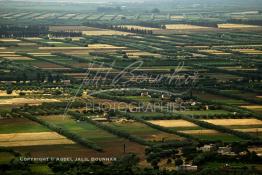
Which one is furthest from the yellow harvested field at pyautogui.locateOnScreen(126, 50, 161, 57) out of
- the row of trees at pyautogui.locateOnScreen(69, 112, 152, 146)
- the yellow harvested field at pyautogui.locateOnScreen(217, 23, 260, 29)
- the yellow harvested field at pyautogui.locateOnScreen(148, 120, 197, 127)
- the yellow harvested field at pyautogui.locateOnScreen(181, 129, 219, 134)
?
the yellow harvested field at pyautogui.locateOnScreen(217, 23, 260, 29)

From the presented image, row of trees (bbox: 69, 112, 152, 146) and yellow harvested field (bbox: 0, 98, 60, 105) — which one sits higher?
row of trees (bbox: 69, 112, 152, 146)

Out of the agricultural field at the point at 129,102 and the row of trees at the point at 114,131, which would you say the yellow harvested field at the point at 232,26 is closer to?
the agricultural field at the point at 129,102

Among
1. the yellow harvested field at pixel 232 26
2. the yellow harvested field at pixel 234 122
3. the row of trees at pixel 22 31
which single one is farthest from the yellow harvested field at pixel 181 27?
the yellow harvested field at pixel 234 122

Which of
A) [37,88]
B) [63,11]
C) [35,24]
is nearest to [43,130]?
[37,88]

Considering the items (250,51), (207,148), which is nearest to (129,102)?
(207,148)

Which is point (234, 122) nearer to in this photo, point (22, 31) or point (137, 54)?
point (137, 54)

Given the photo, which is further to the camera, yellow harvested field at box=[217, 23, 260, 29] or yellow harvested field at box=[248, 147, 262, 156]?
yellow harvested field at box=[217, 23, 260, 29]

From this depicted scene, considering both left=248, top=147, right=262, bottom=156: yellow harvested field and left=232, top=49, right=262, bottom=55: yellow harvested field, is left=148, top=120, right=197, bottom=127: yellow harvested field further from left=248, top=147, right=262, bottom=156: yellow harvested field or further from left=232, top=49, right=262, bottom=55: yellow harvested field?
left=232, top=49, right=262, bottom=55: yellow harvested field

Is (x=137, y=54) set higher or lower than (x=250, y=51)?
higher

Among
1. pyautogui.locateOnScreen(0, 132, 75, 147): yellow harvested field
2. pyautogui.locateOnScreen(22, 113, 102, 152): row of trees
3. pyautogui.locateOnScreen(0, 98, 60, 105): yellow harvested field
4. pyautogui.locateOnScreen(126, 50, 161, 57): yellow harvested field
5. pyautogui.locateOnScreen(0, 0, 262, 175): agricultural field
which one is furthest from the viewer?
pyautogui.locateOnScreen(126, 50, 161, 57): yellow harvested field

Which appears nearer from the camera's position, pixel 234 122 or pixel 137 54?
pixel 234 122
